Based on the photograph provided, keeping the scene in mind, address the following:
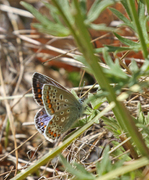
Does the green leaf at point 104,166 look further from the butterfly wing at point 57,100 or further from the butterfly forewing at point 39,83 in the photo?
the butterfly forewing at point 39,83

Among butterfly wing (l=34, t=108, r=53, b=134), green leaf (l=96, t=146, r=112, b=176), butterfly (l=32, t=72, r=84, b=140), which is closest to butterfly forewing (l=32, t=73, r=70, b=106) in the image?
butterfly (l=32, t=72, r=84, b=140)

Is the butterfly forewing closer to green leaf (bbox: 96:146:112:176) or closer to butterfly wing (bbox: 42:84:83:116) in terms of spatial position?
butterfly wing (bbox: 42:84:83:116)

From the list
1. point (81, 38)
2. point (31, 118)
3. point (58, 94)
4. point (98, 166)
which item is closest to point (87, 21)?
point (81, 38)

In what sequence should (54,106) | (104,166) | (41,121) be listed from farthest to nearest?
(41,121)
(54,106)
(104,166)

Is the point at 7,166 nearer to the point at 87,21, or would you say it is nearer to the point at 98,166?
the point at 98,166

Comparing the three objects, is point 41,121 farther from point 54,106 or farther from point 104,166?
point 104,166

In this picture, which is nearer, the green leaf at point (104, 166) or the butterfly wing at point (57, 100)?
the green leaf at point (104, 166)

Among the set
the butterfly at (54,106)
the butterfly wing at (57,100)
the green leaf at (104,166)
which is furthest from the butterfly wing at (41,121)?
the green leaf at (104,166)

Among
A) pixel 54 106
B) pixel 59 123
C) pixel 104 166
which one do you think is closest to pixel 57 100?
pixel 54 106
